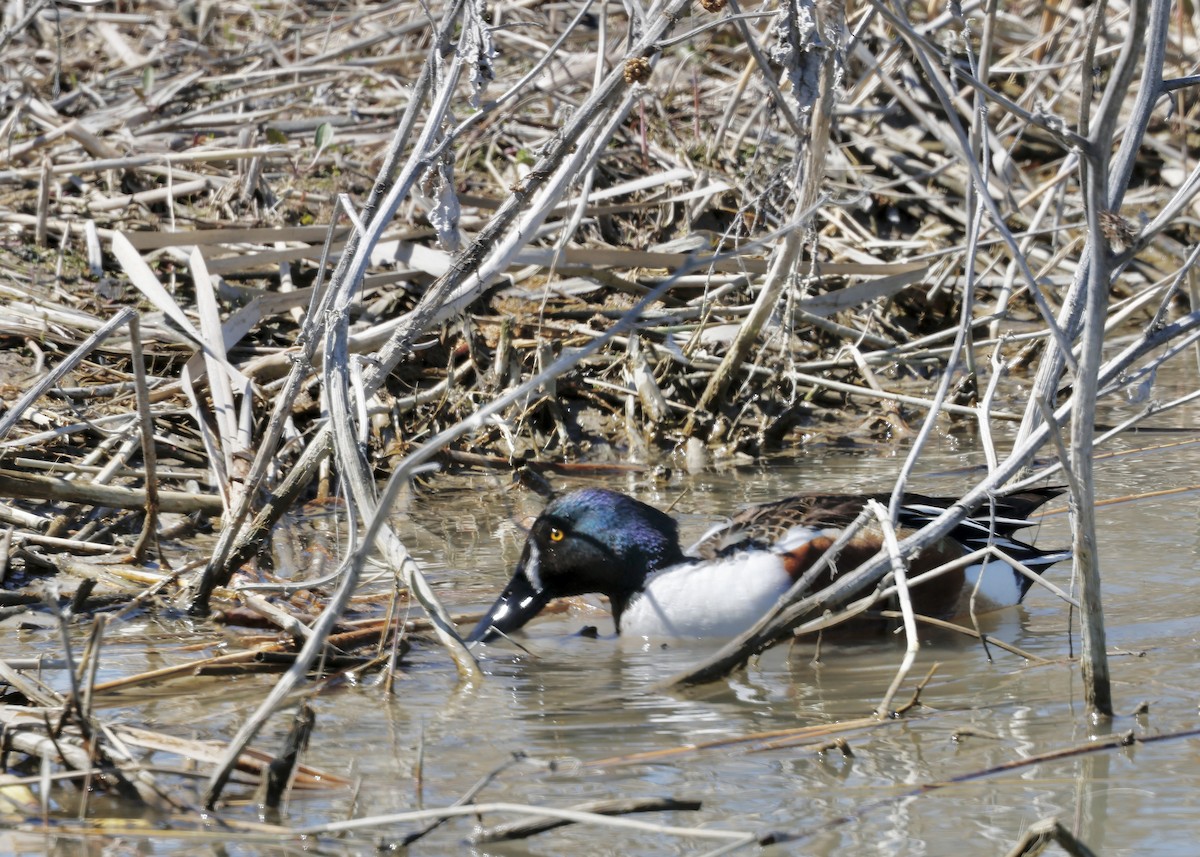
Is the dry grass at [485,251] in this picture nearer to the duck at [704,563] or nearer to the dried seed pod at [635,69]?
the dried seed pod at [635,69]

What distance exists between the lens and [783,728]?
3.09 m

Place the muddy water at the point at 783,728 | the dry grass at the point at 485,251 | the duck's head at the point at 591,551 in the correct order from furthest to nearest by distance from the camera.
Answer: the duck's head at the point at 591,551, the dry grass at the point at 485,251, the muddy water at the point at 783,728

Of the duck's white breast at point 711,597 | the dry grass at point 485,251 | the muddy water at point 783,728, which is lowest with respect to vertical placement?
the muddy water at point 783,728

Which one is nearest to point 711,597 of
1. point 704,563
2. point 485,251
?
point 704,563

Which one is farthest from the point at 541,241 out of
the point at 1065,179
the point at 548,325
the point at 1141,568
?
the point at 1141,568

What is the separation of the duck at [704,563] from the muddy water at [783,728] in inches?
4.2

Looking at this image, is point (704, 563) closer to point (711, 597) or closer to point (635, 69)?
point (711, 597)

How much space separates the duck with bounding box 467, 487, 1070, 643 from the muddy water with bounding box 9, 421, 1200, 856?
0.35ft

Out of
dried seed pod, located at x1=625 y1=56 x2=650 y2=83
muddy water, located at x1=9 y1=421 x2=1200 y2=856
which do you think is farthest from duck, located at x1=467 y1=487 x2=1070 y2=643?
dried seed pod, located at x1=625 y1=56 x2=650 y2=83

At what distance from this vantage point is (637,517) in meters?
4.09

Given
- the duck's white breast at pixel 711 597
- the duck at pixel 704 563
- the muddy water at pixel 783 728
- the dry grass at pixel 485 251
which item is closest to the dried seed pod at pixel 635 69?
the dry grass at pixel 485 251

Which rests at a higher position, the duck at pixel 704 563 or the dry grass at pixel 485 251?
the dry grass at pixel 485 251

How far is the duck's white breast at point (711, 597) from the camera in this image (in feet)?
12.7

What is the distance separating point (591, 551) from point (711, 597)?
1.25 ft
